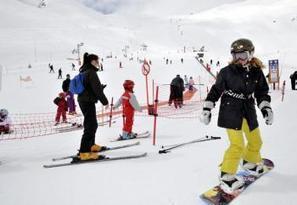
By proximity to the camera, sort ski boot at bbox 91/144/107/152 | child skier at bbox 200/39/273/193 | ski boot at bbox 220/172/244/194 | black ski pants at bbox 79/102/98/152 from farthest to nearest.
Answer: ski boot at bbox 91/144/107/152 → black ski pants at bbox 79/102/98/152 → child skier at bbox 200/39/273/193 → ski boot at bbox 220/172/244/194

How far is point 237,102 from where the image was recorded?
404 centimetres

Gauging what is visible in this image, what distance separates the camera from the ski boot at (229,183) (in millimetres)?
3822

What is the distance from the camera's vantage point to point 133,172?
16.9 ft

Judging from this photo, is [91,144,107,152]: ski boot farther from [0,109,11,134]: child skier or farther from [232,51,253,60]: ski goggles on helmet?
[0,109,11,134]: child skier

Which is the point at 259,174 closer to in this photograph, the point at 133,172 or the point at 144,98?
the point at 133,172

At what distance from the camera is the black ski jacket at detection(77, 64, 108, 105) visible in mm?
5930

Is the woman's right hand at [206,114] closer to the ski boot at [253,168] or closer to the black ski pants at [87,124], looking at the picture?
the ski boot at [253,168]

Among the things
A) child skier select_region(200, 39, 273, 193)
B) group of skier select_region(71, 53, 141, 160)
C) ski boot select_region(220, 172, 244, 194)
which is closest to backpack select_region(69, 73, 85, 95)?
group of skier select_region(71, 53, 141, 160)

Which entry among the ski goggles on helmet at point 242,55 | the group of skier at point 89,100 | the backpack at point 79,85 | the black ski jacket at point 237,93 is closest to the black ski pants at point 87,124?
the group of skier at point 89,100

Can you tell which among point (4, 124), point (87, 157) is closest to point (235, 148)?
point (87, 157)

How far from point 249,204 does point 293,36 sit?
169m

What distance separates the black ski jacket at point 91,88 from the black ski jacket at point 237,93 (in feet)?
8.01

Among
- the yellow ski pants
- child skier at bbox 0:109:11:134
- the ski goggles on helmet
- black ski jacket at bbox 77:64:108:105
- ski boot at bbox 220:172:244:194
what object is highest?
the ski goggles on helmet

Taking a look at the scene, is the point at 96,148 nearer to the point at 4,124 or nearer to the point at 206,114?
the point at 206,114
